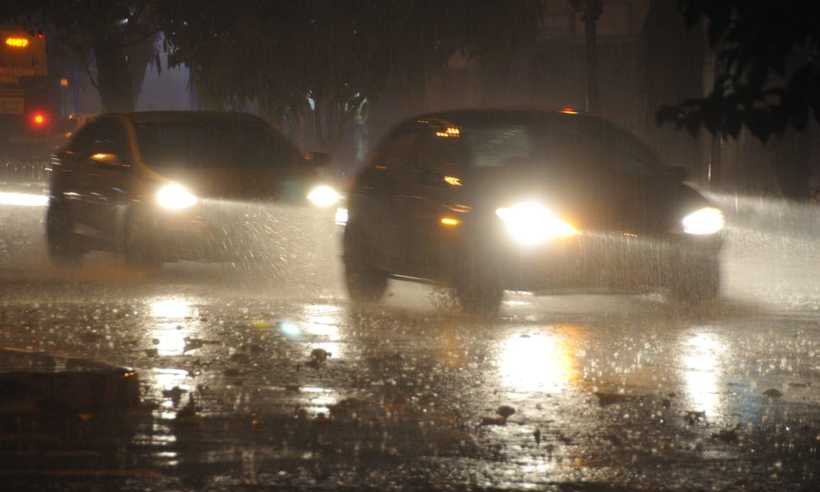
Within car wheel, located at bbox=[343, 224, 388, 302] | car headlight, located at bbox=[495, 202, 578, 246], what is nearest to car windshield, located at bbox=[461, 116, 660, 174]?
car headlight, located at bbox=[495, 202, 578, 246]

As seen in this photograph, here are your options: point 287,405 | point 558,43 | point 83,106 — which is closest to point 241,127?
point 287,405

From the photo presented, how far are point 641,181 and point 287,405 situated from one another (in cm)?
545

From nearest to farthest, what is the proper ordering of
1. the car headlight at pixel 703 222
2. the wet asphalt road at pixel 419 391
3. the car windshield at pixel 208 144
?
1. the wet asphalt road at pixel 419 391
2. the car headlight at pixel 703 222
3. the car windshield at pixel 208 144

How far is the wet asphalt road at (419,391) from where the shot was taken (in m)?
7.53

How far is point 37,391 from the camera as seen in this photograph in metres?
8.88

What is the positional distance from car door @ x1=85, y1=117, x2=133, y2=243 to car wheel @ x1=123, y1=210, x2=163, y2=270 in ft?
0.70

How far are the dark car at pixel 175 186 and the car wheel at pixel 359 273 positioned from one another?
2139 mm

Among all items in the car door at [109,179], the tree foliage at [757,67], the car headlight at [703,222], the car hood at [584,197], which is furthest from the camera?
the car door at [109,179]

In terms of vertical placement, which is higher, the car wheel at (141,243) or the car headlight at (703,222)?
the car wheel at (141,243)

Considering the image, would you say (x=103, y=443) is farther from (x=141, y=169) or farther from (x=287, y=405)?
(x=141, y=169)

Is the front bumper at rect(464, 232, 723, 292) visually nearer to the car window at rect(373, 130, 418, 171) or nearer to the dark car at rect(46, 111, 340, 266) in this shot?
the car window at rect(373, 130, 418, 171)

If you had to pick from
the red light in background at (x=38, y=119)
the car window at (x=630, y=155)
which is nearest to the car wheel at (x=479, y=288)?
the car window at (x=630, y=155)

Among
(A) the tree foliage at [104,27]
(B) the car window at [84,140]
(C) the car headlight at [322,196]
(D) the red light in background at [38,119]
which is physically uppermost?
(D) the red light in background at [38,119]

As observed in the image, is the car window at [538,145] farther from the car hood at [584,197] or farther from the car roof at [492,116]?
the car hood at [584,197]
